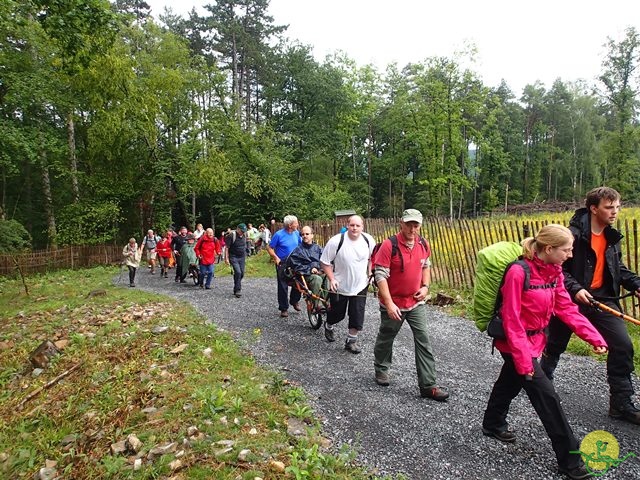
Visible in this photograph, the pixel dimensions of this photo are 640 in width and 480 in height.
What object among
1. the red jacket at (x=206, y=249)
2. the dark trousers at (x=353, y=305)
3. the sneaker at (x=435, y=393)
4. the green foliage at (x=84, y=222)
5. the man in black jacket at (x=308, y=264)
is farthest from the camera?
the green foliage at (x=84, y=222)

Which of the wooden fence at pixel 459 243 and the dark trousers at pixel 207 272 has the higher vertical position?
the wooden fence at pixel 459 243

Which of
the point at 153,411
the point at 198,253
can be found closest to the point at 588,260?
the point at 153,411

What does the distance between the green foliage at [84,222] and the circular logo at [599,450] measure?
81.3ft

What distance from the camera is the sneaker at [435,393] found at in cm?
401

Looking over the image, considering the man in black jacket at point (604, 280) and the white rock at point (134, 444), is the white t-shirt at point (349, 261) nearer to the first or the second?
the man in black jacket at point (604, 280)

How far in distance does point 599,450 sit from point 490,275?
1607 mm

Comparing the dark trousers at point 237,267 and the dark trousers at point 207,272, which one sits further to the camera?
the dark trousers at point 207,272

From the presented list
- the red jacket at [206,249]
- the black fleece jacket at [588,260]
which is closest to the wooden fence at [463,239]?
the black fleece jacket at [588,260]

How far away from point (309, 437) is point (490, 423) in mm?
1512

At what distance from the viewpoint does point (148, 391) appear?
442 cm

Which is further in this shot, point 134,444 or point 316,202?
point 316,202

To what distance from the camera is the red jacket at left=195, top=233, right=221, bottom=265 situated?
11.3m

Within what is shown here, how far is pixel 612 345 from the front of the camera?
342 centimetres

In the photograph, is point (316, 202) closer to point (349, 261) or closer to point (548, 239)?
point (349, 261)
